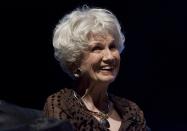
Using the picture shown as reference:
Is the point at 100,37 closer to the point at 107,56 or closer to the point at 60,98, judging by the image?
the point at 107,56

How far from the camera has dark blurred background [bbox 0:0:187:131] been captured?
163 centimetres

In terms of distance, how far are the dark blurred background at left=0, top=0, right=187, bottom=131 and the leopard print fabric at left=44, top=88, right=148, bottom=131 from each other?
1.40 ft

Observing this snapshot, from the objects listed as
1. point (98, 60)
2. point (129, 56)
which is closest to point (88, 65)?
point (98, 60)

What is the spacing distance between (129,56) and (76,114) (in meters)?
0.72

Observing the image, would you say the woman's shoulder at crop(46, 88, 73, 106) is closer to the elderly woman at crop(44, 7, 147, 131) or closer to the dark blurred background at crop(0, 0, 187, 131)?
the elderly woman at crop(44, 7, 147, 131)

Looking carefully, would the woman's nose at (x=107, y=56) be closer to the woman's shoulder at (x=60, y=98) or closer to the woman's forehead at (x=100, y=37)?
the woman's forehead at (x=100, y=37)

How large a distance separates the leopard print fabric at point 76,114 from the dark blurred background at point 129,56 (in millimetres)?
428

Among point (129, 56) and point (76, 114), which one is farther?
point (129, 56)

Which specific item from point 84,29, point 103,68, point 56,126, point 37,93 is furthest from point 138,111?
point 56,126

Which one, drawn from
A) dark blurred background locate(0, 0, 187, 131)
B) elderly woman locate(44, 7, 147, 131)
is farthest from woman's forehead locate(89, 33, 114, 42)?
dark blurred background locate(0, 0, 187, 131)

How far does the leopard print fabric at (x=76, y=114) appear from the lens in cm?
120

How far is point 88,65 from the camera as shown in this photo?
1244mm

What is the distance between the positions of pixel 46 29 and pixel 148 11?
461 mm

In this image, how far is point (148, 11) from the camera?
189 centimetres
